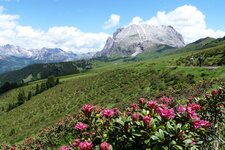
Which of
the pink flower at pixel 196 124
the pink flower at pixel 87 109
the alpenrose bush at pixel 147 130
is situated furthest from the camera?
the pink flower at pixel 87 109

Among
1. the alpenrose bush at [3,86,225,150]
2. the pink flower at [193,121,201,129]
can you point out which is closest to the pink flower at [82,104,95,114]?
the alpenrose bush at [3,86,225,150]

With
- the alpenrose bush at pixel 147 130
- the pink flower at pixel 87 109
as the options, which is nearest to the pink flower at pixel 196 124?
the alpenrose bush at pixel 147 130

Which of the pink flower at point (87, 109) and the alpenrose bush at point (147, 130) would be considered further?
the pink flower at point (87, 109)

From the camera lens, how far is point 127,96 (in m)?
51.8

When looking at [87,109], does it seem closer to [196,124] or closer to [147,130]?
[147,130]

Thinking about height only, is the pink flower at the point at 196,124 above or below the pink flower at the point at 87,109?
below

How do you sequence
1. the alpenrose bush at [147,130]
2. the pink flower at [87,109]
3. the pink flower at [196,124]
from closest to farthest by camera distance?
the alpenrose bush at [147,130] < the pink flower at [196,124] < the pink flower at [87,109]

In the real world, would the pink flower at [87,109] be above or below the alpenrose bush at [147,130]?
above

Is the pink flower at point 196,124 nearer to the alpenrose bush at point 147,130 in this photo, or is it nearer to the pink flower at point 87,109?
the alpenrose bush at point 147,130

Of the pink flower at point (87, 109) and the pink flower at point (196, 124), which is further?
the pink flower at point (87, 109)

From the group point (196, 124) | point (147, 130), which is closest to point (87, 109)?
point (147, 130)

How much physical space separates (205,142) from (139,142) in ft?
6.87

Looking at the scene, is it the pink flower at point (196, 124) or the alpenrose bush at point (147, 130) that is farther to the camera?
the pink flower at point (196, 124)

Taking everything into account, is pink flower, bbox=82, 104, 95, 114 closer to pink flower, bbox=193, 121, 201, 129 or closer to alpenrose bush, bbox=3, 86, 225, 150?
alpenrose bush, bbox=3, 86, 225, 150
